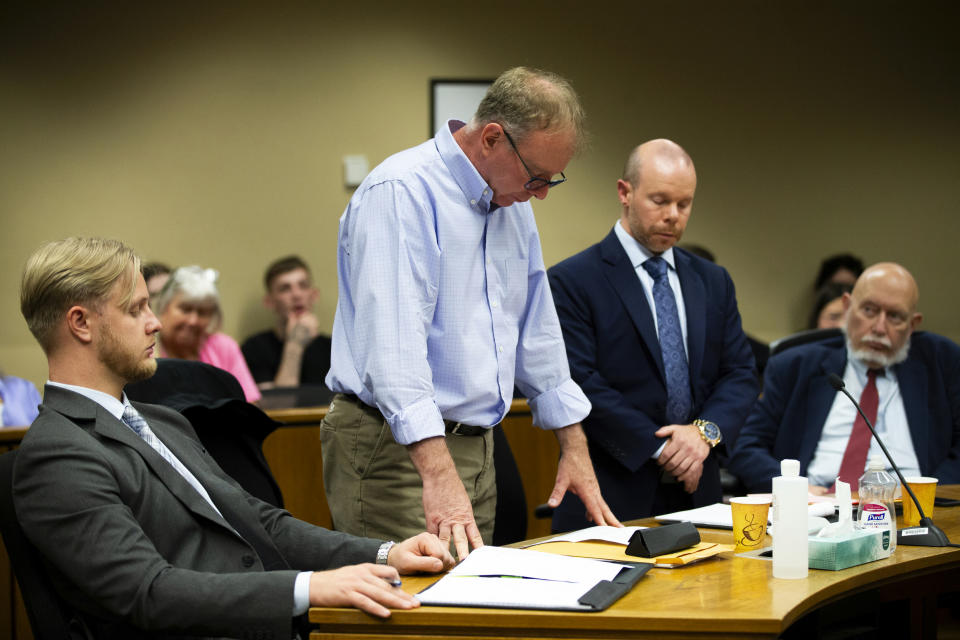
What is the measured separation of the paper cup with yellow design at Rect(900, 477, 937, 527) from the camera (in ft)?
7.02

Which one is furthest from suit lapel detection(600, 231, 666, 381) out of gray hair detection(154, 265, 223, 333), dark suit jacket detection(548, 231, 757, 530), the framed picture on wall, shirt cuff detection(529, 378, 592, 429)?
the framed picture on wall

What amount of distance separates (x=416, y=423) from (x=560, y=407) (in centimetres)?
47

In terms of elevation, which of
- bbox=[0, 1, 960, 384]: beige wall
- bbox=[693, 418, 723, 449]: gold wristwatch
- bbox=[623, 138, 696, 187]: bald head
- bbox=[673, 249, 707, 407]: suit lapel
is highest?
bbox=[0, 1, 960, 384]: beige wall

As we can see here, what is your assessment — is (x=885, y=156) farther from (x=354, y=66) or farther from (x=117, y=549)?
(x=117, y=549)

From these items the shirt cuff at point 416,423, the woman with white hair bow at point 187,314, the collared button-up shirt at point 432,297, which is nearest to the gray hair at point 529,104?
the collared button-up shirt at point 432,297

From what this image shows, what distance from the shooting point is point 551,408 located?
219cm

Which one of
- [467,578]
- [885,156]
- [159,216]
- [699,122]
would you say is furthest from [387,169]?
[885,156]

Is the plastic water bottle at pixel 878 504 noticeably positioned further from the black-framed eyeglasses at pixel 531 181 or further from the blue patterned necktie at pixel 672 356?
the black-framed eyeglasses at pixel 531 181

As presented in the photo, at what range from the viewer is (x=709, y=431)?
253cm

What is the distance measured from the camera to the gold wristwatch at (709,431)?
251 centimetres

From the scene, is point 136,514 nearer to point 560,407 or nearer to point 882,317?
point 560,407

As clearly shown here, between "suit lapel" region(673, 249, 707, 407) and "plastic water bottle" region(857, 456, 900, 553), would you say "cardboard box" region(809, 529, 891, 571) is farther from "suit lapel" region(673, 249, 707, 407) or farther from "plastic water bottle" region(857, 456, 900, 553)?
"suit lapel" region(673, 249, 707, 407)

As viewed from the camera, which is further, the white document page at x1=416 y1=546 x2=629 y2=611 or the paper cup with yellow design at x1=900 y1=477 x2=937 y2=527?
the paper cup with yellow design at x1=900 y1=477 x2=937 y2=527

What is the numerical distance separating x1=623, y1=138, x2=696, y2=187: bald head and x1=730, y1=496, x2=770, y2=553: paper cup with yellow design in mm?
1015
